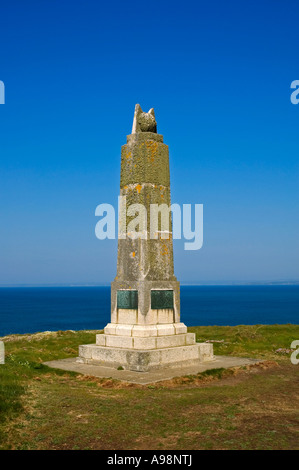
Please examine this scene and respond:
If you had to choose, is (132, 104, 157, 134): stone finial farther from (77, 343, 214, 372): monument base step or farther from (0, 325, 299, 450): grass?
(0, 325, 299, 450): grass

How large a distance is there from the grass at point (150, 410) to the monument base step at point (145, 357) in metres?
1.22

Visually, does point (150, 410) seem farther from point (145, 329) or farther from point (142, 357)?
point (145, 329)

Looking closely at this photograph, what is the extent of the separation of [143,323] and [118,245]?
9.18 ft

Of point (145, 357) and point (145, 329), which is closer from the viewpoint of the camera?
point (145, 357)

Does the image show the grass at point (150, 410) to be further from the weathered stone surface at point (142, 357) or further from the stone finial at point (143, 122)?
the stone finial at point (143, 122)

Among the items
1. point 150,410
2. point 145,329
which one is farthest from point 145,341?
point 150,410

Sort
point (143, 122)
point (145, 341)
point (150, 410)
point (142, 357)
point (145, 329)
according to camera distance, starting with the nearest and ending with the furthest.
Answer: point (150, 410)
point (142, 357)
point (145, 341)
point (145, 329)
point (143, 122)

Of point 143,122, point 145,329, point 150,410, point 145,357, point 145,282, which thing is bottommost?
point 150,410

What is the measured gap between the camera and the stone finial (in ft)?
50.5

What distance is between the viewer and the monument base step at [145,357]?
12953 millimetres

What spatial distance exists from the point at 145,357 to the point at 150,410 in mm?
3862

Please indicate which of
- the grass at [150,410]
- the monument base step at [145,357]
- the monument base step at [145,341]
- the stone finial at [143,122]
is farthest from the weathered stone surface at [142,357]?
the stone finial at [143,122]

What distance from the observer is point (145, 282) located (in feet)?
46.7

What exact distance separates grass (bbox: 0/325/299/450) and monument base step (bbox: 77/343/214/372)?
122cm
